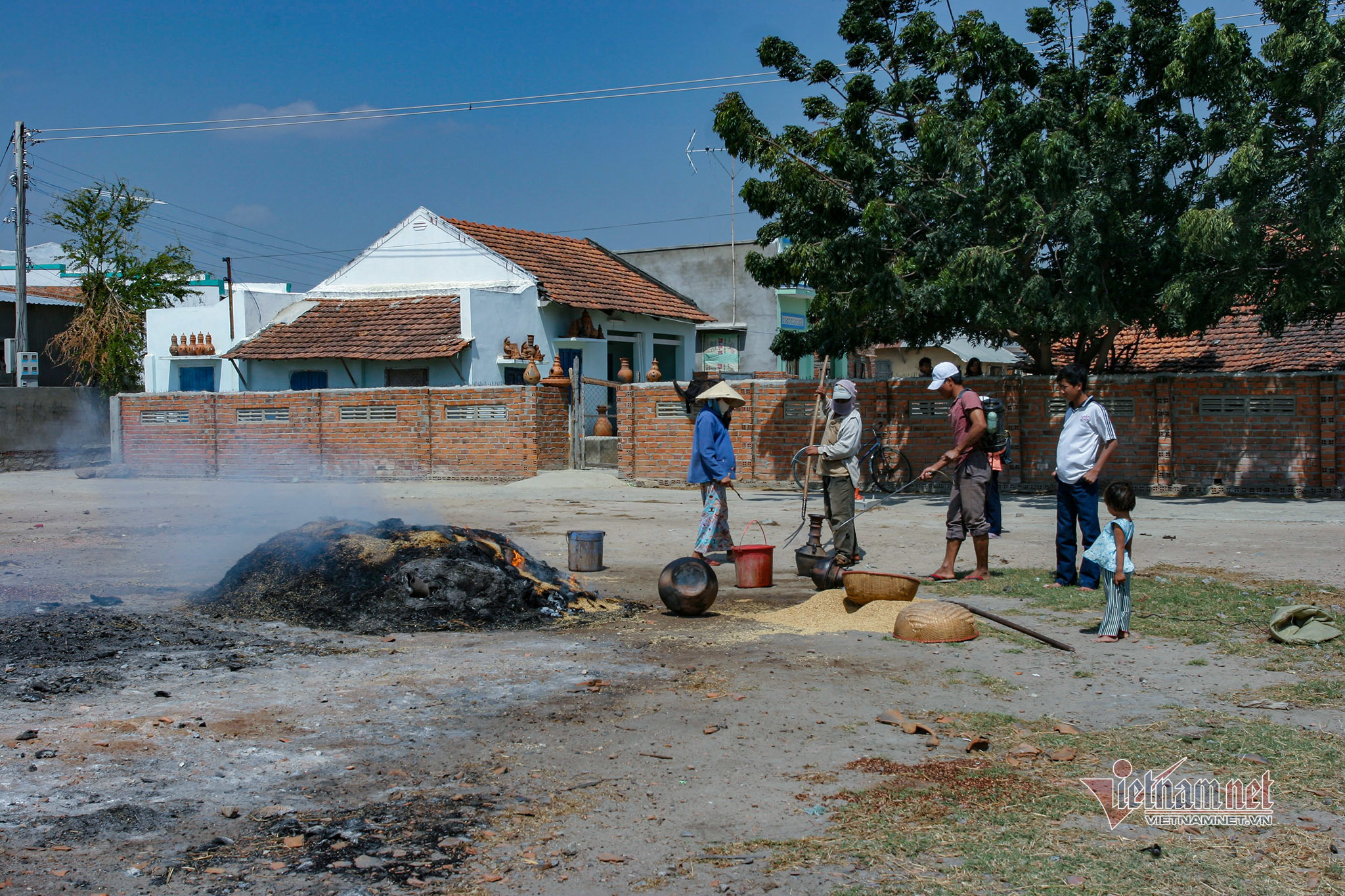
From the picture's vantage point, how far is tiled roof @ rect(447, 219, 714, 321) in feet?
91.9

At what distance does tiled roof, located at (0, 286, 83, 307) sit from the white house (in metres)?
5.71

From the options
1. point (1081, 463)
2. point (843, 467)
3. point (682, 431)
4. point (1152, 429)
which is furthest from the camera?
point (682, 431)

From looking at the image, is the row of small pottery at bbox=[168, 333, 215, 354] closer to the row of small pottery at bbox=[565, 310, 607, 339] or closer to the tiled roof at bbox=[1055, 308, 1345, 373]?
the row of small pottery at bbox=[565, 310, 607, 339]

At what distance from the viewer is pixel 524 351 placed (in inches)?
1006

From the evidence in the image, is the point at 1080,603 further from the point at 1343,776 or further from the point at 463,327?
the point at 463,327

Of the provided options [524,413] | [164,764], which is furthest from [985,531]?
[524,413]

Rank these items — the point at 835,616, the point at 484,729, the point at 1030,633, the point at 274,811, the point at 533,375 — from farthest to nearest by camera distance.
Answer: the point at 533,375
the point at 835,616
the point at 1030,633
the point at 484,729
the point at 274,811

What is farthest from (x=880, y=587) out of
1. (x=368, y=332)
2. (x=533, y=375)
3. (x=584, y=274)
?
(x=584, y=274)

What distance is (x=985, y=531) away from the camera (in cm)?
927

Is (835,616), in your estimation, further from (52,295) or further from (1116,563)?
(52,295)

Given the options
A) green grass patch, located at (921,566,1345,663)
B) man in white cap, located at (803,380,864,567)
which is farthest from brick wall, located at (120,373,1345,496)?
man in white cap, located at (803,380,864,567)

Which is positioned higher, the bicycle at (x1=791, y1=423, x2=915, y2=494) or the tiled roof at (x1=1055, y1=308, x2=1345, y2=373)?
the tiled roof at (x1=1055, y1=308, x2=1345, y2=373)

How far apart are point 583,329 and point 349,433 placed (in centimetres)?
695

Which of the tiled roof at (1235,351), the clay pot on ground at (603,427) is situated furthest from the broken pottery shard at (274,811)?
the tiled roof at (1235,351)
